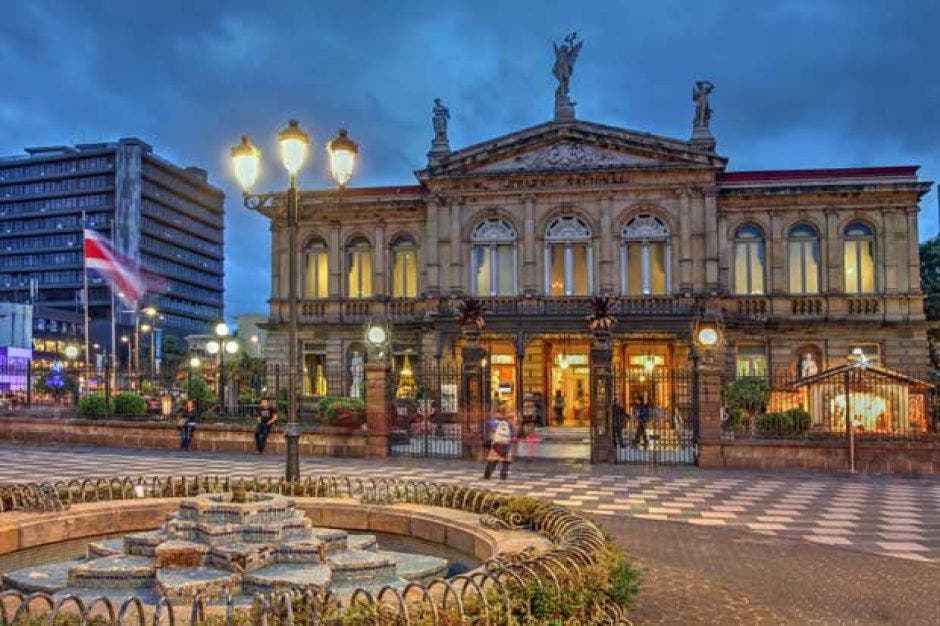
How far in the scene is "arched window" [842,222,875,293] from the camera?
38.8m

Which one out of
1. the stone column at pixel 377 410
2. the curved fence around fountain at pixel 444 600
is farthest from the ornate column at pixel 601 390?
the curved fence around fountain at pixel 444 600

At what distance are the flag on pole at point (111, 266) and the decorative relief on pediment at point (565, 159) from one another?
16189mm

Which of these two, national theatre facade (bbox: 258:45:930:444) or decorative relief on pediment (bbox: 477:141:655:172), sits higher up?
decorative relief on pediment (bbox: 477:141:655:172)

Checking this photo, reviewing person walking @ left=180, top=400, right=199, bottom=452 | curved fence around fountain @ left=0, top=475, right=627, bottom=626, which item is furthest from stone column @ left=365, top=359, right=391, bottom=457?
curved fence around fountain @ left=0, top=475, right=627, bottom=626

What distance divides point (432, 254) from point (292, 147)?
26.9 m

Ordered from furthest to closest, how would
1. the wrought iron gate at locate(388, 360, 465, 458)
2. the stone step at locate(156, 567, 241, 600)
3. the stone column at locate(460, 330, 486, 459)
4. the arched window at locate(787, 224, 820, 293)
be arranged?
the arched window at locate(787, 224, 820, 293) → the wrought iron gate at locate(388, 360, 465, 458) → the stone column at locate(460, 330, 486, 459) → the stone step at locate(156, 567, 241, 600)

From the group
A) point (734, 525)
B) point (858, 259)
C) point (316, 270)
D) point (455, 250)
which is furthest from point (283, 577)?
point (858, 259)

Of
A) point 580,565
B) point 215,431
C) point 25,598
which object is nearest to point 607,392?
point 215,431

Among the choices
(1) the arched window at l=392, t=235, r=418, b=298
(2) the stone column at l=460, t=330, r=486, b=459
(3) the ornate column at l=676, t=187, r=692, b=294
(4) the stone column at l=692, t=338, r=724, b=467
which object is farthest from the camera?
(1) the arched window at l=392, t=235, r=418, b=298

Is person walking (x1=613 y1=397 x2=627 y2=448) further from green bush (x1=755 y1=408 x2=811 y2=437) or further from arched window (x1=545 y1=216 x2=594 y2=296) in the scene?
arched window (x1=545 y1=216 x2=594 y2=296)

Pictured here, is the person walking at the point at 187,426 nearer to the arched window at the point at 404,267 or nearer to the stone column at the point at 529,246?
the arched window at the point at 404,267

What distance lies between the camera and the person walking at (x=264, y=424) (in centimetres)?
2484

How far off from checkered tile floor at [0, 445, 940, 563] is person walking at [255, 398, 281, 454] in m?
0.83

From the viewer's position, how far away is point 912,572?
34.4ft
